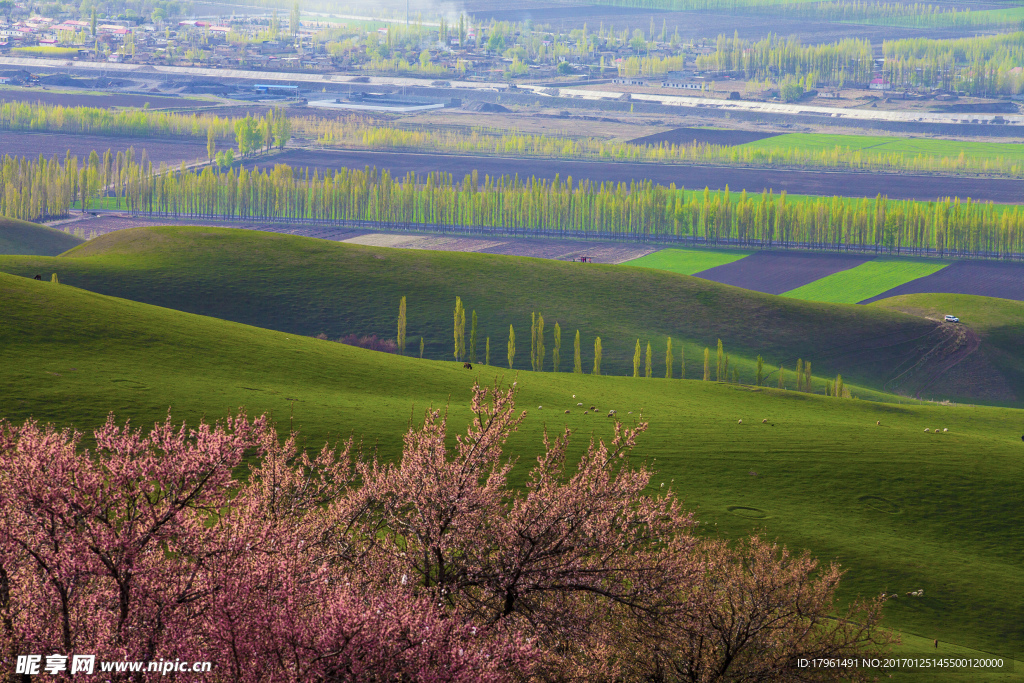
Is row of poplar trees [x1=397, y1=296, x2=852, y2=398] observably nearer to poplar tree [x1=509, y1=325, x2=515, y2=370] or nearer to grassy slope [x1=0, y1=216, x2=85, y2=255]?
poplar tree [x1=509, y1=325, x2=515, y2=370]

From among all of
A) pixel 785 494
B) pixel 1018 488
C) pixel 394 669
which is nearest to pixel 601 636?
pixel 394 669

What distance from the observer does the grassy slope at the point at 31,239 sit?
16300cm

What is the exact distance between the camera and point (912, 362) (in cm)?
13550

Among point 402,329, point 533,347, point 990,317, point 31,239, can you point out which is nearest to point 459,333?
point 402,329

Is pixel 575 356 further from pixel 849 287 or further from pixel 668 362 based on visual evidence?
pixel 849 287

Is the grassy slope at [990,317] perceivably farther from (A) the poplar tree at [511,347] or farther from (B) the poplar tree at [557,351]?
(A) the poplar tree at [511,347]

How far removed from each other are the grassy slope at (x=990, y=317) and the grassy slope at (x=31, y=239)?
13041cm

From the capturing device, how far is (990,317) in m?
150

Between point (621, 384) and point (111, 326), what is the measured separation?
143ft

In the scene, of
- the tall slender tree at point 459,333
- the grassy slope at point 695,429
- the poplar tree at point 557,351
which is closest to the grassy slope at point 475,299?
the tall slender tree at point 459,333

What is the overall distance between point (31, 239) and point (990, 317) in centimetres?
Answer: 14909

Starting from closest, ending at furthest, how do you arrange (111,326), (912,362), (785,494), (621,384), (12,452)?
1. (12,452)
2. (785,494)
3. (111,326)
4. (621,384)
5. (912,362)

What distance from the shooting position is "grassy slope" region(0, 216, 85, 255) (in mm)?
163000

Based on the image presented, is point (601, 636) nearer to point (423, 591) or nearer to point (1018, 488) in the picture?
point (423, 591)
